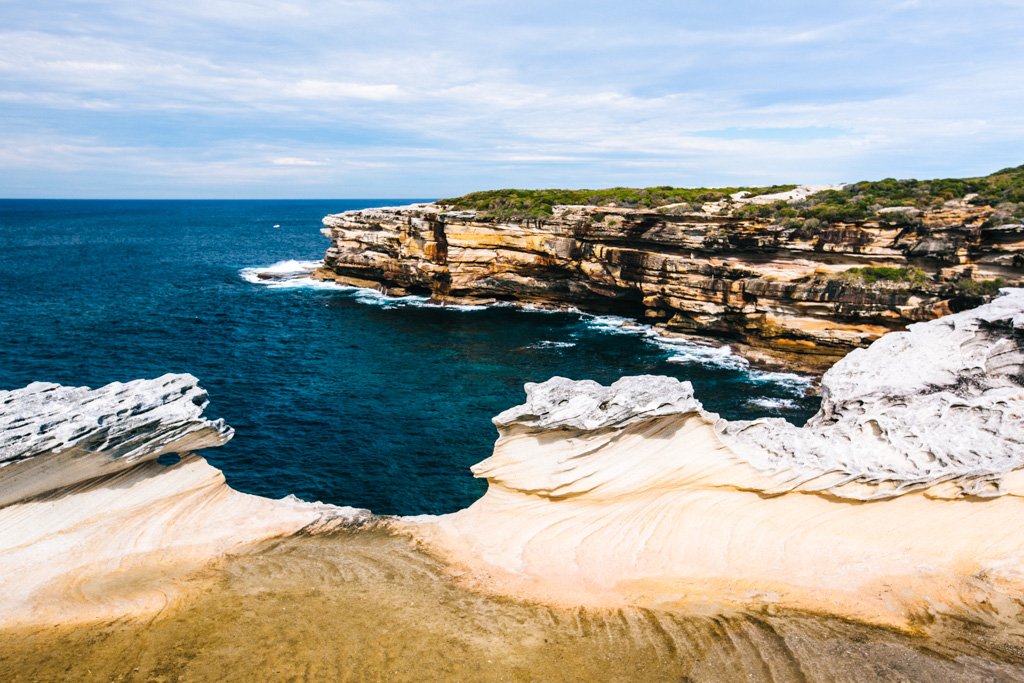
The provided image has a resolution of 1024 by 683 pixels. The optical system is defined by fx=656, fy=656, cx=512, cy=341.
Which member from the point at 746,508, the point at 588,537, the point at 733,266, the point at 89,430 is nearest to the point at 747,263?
the point at 733,266

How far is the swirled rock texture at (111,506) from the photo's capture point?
18.2 metres

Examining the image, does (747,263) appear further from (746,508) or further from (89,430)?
(89,430)

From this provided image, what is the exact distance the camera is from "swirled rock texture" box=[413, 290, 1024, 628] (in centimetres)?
1866

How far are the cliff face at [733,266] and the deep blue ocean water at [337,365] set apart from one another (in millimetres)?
4191

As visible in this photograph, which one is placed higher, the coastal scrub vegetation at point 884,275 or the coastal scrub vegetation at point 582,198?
the coastal scrub vegetation at point 582,198

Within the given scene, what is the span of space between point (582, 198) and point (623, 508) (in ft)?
195

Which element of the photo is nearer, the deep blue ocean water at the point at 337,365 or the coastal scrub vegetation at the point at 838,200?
the deep blue ocean water at the point at 337,365

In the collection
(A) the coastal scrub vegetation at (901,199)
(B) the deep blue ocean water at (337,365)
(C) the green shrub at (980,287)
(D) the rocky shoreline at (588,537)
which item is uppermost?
(A) the coastal scrub vegetation at (901,199)

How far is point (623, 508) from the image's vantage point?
2127 centimetres

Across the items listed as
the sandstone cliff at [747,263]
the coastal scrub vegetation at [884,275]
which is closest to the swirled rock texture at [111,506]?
the sandstone cliff at [747,263]

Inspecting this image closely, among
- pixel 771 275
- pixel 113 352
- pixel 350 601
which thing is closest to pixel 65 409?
pixel 350 601

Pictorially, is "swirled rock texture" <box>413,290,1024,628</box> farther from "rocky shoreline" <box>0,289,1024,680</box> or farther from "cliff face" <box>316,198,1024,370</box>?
"cliff face" <box>316,198,1024,370</box>

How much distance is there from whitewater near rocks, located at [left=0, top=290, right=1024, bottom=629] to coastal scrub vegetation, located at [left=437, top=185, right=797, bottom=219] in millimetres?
47587

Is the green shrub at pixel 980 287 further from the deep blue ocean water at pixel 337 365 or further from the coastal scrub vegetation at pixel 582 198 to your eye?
the coastal scrub vegetation at pixel 582 198
